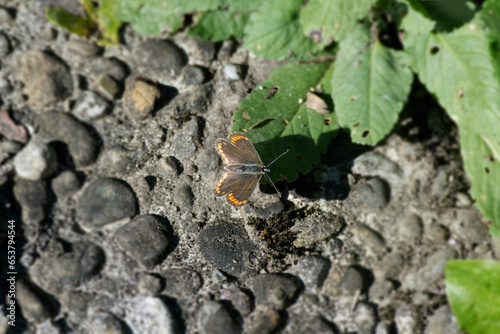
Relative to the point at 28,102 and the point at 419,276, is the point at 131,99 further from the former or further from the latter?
the point at 419,276

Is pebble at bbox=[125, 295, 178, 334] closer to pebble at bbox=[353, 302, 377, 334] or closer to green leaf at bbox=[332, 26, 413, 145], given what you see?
pebble at bbox=[353, 302, 377, 334]

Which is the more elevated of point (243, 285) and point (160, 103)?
point (160, 103)

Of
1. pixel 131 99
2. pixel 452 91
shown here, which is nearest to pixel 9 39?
pixel 131 99

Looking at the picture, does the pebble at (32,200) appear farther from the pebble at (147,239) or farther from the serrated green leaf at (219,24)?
the serrated green leaf at (219,24)

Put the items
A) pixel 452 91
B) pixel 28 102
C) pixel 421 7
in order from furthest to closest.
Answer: pixel 28 102 < pixel 452 91 < pixel 421 7

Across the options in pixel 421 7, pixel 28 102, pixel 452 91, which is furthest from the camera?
pixel 28 102

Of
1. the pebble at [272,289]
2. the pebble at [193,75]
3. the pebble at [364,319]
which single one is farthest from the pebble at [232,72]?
the pebble at [364,319]
